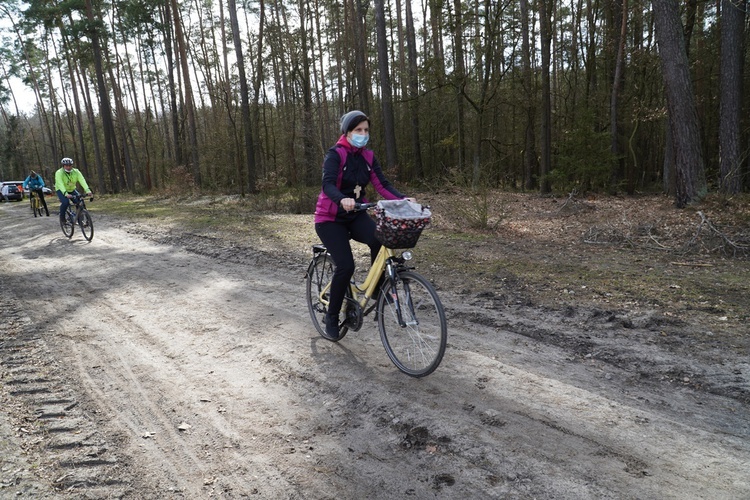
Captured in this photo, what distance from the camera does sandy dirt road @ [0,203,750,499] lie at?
2520 mm

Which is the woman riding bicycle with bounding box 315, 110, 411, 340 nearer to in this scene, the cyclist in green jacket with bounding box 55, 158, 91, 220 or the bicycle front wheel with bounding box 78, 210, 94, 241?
the bicycle front wheel with bounding box 78, 210, 94, 241

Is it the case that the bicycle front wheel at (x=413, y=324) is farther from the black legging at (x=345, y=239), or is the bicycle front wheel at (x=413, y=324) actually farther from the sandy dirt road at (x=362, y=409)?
the black legging at (x=345, y=239)

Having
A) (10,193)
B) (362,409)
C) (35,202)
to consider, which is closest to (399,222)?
(362,409)

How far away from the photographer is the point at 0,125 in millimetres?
58438

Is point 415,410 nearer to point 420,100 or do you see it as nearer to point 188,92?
point 420,100

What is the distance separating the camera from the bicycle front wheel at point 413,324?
3.48 metres

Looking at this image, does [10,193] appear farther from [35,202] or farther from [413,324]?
[413,324]

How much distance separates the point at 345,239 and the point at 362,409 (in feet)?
4.97

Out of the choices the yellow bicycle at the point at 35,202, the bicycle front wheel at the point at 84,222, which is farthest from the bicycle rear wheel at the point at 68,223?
the yellow bicycle at the point at 35,202

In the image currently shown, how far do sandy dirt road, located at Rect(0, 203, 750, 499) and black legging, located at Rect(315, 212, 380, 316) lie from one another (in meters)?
0.79

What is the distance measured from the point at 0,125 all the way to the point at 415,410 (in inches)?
2978

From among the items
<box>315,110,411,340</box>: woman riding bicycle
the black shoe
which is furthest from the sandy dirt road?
<box>315,110,411,340</box>: woman riding bicycle

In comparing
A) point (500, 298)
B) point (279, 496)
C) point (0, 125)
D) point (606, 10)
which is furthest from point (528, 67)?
point (0, 125)

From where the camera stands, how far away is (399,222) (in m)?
3.40
